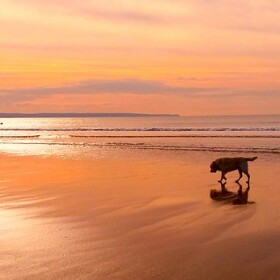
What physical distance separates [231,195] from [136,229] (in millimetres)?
4125

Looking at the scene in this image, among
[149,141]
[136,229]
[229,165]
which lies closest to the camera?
[136,229]

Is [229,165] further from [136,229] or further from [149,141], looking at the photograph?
[149,141]

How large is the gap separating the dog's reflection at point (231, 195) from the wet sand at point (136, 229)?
0.16m

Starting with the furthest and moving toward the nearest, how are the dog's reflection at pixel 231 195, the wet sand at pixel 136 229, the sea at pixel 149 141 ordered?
the sea at pixel 149 141 → the dog's reflection at pixel 231 195 → the wet sand at pixel 136 229

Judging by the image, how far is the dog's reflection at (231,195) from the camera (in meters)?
10.1

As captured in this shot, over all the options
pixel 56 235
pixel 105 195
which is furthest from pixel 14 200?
pixel 56 235

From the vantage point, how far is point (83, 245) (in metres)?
6.48

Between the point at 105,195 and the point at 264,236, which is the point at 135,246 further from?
the point at 105,195

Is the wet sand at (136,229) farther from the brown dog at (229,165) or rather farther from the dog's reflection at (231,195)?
the brown dog at (229,165)

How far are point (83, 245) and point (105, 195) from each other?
14.2 ft

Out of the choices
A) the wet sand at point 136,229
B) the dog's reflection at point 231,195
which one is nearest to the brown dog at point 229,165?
the wet sand at point 136,229

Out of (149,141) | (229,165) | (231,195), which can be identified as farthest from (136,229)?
(149,141)

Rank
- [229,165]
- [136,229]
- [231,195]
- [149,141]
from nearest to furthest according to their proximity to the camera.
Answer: [136,229] → [231,195] → [229,165] → [149,141]

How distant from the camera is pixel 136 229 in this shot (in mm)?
7422
